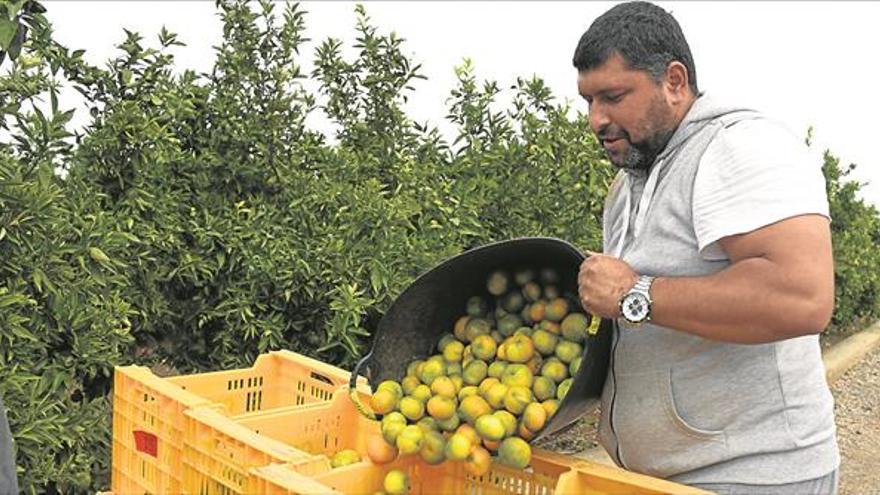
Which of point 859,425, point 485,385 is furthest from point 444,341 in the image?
point 859,425

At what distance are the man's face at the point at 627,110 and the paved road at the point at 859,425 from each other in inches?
162

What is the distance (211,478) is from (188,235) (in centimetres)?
189

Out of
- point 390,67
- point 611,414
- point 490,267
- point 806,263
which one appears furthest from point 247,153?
point 806,263

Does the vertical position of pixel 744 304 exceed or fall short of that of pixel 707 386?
it exceeds it

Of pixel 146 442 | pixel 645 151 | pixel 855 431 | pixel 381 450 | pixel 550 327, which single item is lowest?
pixel 855 431

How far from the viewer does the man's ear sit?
2330 millimetres

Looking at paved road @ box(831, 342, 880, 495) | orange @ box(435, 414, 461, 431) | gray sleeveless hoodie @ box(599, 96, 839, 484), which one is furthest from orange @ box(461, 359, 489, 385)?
paved road @ box(831, 342, 880, 495)

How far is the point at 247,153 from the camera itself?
4.64 metres

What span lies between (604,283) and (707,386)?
36 cm

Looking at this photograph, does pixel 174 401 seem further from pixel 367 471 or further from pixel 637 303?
pixel 637 303

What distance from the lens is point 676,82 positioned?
235 cm

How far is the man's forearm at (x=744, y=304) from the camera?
2047 mm

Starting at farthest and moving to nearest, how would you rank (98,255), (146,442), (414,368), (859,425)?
(859,425) → (98,255) → (146,442) → (414,368)

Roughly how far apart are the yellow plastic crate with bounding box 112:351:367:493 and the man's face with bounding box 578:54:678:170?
105 centimetres
